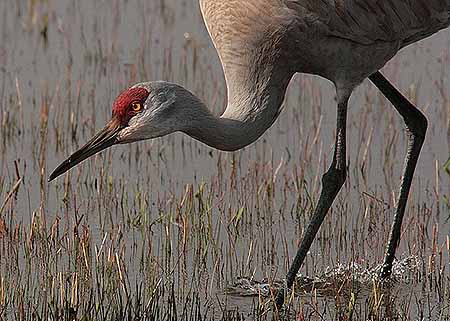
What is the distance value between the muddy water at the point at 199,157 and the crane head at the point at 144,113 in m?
0.61

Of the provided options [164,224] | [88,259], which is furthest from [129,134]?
[164,224]

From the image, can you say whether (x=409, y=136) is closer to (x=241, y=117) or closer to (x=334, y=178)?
(x=334, y=178)

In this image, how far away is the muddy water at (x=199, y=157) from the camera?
9477 millimetres

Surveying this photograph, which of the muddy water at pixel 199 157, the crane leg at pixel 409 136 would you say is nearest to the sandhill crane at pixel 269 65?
the crane leg at pixel 409 136

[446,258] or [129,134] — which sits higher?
[129,134]

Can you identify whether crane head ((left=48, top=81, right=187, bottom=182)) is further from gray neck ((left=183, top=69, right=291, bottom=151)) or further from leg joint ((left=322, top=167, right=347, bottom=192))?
leg joint ((left=322, top=167, right=347, bottom=192))

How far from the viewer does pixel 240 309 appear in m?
8.44

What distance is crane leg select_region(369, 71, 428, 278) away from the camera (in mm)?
9258

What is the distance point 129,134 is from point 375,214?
8.06 feet

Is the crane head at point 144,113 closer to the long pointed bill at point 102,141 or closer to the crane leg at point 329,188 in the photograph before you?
the long pointed bill at point 102,141

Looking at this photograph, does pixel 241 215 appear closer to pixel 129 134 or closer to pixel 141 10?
pixel 129 134

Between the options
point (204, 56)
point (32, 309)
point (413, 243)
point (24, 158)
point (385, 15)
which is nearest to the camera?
point (32, 309)

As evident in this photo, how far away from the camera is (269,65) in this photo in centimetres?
859

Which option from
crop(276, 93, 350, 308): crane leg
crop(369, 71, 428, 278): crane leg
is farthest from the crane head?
crop(369, 71, 428, 278): crane leg
